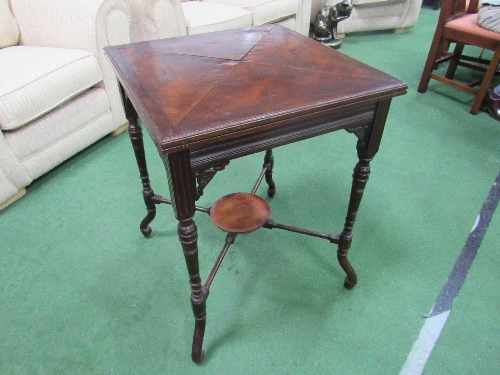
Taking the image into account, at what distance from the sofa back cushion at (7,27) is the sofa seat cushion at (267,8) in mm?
1375

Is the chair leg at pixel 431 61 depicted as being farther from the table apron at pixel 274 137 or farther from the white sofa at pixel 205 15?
the table apron at pixel 274 137

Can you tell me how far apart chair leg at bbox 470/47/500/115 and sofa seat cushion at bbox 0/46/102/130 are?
6.91 ft

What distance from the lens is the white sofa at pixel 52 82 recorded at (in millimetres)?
1393

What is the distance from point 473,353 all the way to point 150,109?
3.54 ft

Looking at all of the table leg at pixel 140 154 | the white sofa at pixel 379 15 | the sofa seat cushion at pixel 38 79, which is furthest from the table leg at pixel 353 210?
the white sofa at pixel 379 15

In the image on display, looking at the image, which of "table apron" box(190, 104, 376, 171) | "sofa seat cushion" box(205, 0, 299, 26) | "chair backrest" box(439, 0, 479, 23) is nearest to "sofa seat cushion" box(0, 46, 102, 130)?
"table apron" box(190, 104, 376, 171)

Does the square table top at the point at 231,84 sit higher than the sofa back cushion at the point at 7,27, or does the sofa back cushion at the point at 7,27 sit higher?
the square table top at the point at 231,84

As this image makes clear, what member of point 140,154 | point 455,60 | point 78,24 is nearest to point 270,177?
point 140,154

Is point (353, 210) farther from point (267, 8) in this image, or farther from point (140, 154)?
point (267, 8)

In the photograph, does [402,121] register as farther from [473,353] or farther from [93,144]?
[93,144]

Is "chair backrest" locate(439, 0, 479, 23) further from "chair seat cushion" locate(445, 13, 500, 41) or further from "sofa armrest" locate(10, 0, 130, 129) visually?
"sofa armrest" locate(10, 0, 130, 129)

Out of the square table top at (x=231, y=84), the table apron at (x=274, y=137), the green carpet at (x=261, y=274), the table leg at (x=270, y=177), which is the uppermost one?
the square table top at (x=231, y=84)

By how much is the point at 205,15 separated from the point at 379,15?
1968 millimetres

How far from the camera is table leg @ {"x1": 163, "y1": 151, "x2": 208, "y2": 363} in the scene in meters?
0.64
